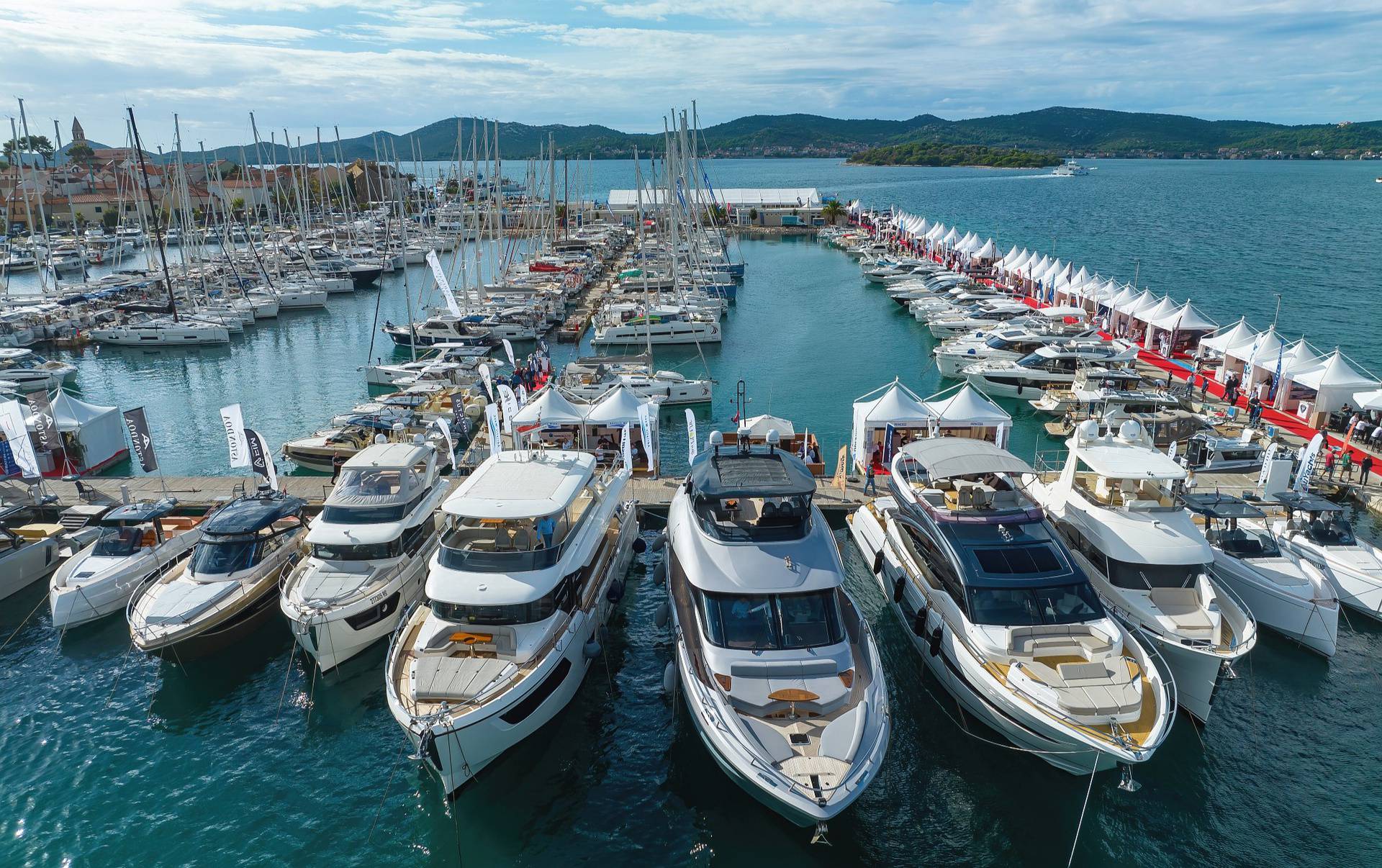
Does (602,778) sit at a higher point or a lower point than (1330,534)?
lower

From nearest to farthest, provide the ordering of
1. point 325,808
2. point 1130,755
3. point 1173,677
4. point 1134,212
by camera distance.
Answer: point 1130,755 < point 325,808 < point 1173,677 < point 1134,212

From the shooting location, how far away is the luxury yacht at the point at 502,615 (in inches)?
599

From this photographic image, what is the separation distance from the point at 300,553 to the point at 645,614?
33.4 ft

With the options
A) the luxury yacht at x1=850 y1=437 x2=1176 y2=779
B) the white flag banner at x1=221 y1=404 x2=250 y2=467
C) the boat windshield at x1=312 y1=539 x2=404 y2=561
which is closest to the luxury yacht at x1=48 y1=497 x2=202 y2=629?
the white flag banner at x1=221 y1=404 x2=250 y2=467

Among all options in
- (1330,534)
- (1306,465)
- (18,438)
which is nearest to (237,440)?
(18,438)

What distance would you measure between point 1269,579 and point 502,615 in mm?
18850

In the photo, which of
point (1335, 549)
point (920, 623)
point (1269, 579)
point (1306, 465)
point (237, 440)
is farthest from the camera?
point (237, 440)

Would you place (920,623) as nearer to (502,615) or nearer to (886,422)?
(502,615)

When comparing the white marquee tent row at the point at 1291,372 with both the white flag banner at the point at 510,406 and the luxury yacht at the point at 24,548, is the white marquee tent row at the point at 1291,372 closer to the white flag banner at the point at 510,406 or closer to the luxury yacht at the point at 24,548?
the white flag banner at the point at 510,406

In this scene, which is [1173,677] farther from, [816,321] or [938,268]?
[938,268]

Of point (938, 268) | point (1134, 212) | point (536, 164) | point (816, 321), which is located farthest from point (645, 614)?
point (1134, 212)

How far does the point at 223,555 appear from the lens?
69.2 feet

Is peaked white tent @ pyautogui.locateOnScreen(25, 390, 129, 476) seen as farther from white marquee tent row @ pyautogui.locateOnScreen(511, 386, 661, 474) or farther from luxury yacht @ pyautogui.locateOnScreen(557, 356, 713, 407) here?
luxury yacht @ pyautogui.locateOnScreen(557, 356, 713, 407)

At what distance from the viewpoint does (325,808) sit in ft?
50.8
